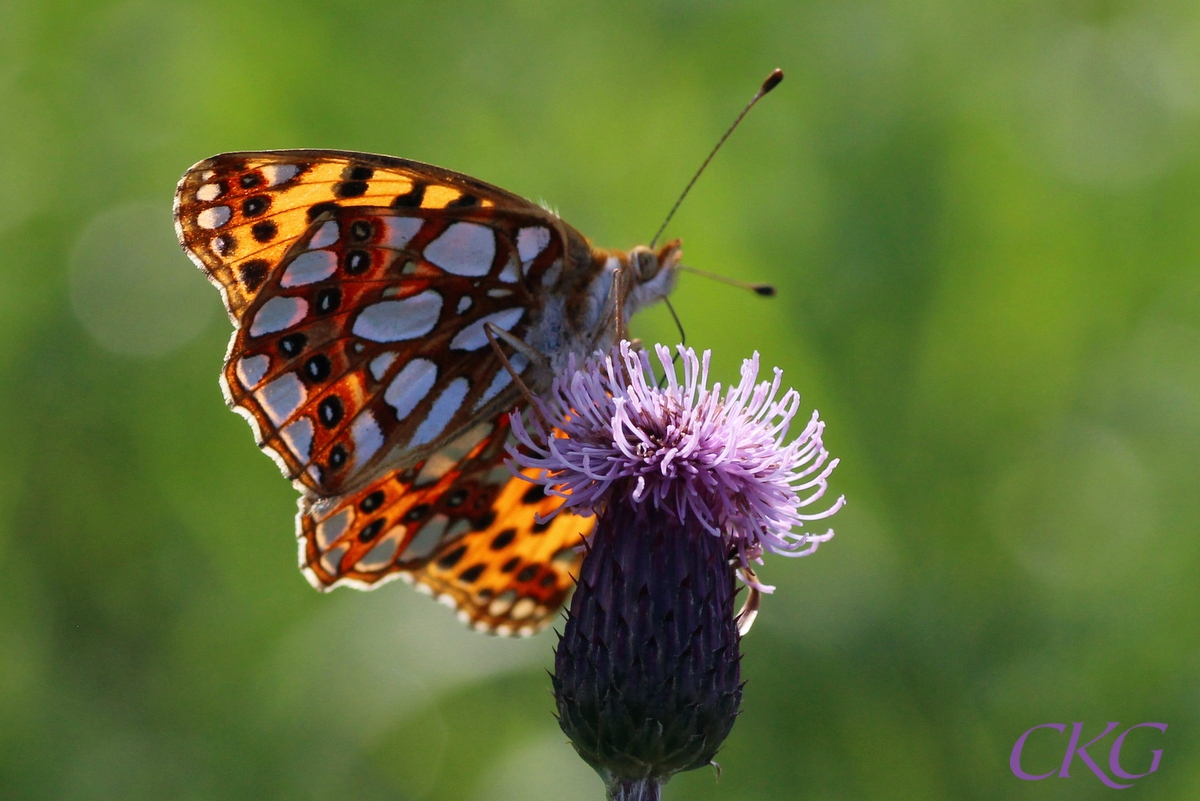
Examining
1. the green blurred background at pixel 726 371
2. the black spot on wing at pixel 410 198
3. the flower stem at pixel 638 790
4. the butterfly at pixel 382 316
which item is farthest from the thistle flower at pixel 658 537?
the green blurred background at pixel 726 371

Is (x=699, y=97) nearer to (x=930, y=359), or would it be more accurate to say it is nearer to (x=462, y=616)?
(x=930, y=359)

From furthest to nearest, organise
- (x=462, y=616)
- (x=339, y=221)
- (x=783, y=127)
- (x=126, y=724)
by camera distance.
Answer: (x=783, y=127) < (x=126, y=724) < (x=462, y=616) < (x=339, y=221)

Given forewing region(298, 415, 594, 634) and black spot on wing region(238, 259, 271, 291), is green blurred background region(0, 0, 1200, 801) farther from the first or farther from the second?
black spot on wing region(238, 259, 271, 291)

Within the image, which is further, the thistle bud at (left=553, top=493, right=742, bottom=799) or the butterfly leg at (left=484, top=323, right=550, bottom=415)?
the butterfly leg at (left=484, top=323, right=550, bottom=415)

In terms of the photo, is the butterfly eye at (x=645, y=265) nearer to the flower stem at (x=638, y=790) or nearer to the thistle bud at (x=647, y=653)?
the thistle bud at (x=647, y=653)

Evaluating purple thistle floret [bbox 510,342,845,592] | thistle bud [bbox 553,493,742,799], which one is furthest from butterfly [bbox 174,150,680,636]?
thistle bud [bbox 553,493,742,799]

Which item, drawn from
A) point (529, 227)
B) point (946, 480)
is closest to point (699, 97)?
point (946, 480)
